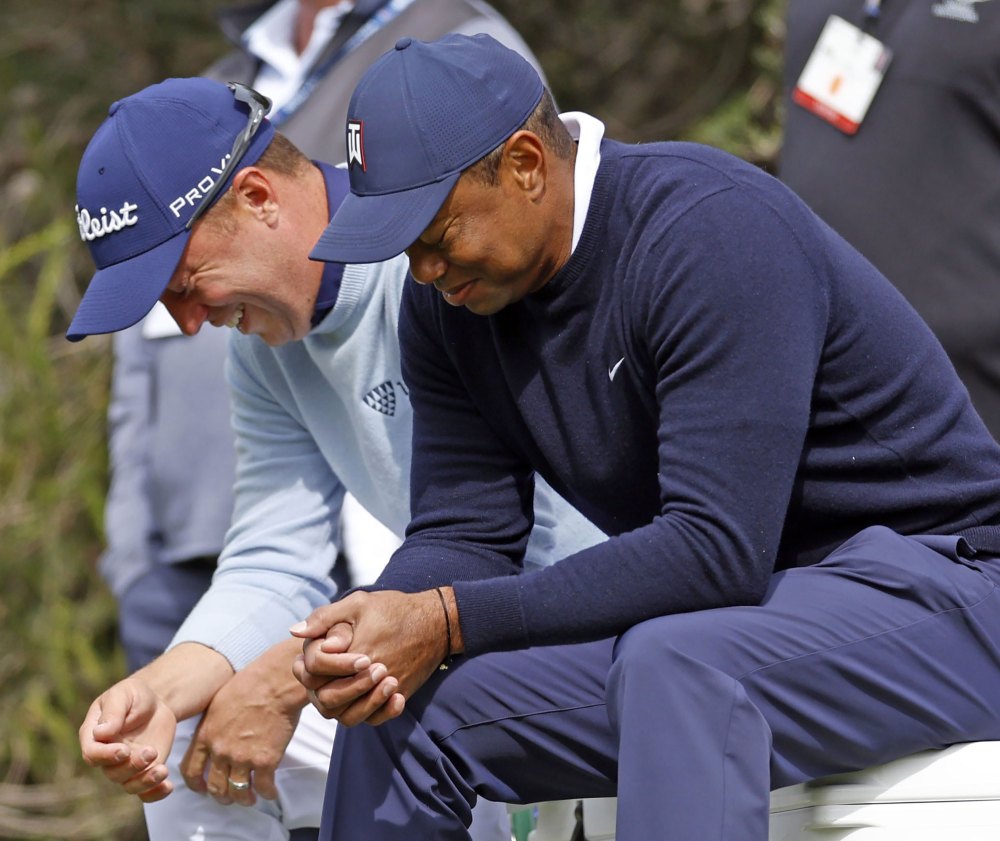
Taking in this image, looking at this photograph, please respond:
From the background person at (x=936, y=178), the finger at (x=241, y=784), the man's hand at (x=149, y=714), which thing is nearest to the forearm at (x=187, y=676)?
the man's hand at (x=149, y=714)

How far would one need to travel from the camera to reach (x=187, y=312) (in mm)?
2576

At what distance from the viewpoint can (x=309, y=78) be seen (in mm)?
3461

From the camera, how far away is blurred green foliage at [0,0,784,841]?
4598mm

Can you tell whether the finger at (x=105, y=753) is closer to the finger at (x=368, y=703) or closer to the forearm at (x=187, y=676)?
the forearm at (x=187, y=676)

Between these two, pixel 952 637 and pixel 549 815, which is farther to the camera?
pixel 549 815

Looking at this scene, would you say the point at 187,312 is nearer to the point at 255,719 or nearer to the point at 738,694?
the point at 255,719

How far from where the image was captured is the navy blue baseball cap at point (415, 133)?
6.72ft

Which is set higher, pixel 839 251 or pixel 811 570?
pixel 839 251

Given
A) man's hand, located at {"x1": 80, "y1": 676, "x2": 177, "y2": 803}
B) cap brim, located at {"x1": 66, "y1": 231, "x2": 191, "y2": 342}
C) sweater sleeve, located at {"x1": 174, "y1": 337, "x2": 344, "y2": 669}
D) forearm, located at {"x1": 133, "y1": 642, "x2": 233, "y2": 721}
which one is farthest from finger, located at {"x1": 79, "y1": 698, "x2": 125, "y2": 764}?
cap brim, located at {"x1": 66, "y1": 231, "x2": 191, "y2": 342}

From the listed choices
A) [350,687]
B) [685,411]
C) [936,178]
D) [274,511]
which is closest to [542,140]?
[685,411]

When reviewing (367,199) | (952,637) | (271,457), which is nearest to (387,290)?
(271,457)

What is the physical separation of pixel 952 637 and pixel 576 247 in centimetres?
70

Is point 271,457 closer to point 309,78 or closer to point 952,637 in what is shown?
point 309,78

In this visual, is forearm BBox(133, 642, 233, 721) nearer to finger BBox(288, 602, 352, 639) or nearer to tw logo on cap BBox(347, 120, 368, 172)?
finger BBox(288, 602, 352, 639)
